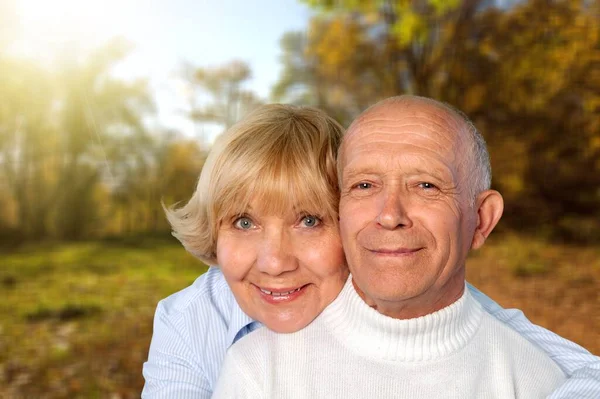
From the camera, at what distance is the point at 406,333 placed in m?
1.94

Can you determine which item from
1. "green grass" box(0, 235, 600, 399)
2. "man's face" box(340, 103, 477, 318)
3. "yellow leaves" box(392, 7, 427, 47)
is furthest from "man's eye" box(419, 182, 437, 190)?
"yellow leaves" box(392, 7, 427, 47)

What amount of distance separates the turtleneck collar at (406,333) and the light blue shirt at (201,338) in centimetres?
38

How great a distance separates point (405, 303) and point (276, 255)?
42 cm

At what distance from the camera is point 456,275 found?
6.56 feet

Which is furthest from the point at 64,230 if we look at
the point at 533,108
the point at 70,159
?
the point at 533,108

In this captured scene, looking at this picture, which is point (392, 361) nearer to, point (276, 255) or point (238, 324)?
point (276, 255)

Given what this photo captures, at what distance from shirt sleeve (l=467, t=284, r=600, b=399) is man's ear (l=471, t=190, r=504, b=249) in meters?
0.35

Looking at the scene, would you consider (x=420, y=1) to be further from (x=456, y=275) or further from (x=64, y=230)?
(x=456, y=275)

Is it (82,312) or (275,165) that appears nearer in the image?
(275,165)

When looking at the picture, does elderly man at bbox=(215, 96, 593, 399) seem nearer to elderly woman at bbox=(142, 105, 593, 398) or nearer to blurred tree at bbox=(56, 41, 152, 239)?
elderly woman at bbox=(142, 105, 593, 398)

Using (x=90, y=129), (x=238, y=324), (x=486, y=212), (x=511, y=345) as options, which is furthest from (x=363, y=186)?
(x=90, y=129)

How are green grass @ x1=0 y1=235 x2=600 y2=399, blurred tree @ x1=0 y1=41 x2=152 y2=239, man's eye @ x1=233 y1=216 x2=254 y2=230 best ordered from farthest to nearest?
1. blurred tree @ x1=0 y1=41 x2=152 y2=239
2. green grass @ x1=0 y1=235 x2=600 y2=399
3. man's eye @ x1=233 y1=216 x2=254 y2=230

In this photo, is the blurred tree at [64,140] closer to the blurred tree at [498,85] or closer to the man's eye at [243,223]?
the blurred tree at [498,85]

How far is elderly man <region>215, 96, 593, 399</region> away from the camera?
6.08 ft
